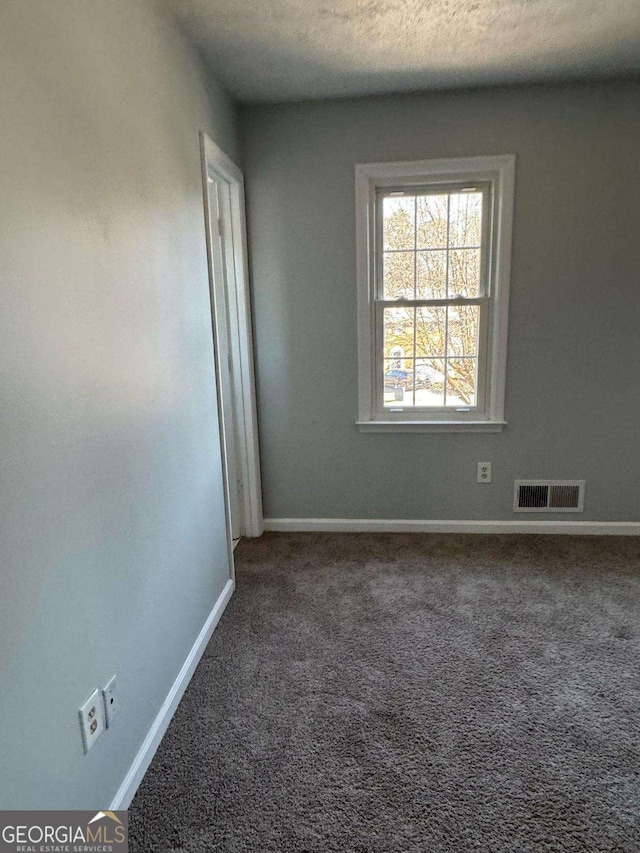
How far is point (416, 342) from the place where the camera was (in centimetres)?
308

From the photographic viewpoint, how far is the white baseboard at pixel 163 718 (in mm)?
1483

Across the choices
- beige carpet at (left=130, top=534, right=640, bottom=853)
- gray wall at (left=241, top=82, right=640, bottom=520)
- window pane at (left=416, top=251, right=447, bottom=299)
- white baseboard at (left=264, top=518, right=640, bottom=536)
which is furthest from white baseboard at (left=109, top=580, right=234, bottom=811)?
window pane at (left=416, top=251, right=447, bottom=299)

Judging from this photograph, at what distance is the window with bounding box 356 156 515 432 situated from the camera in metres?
2.88

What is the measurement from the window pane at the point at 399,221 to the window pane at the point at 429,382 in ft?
2.24

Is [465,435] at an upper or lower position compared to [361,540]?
upper

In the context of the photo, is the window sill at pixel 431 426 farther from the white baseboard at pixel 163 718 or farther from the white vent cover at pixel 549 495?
the white baseboard at pixel 163 718

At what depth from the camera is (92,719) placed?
1.33m

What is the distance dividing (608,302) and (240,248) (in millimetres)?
2089

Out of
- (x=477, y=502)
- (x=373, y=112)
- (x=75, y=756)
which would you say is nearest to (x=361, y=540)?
(x=477, y=502)

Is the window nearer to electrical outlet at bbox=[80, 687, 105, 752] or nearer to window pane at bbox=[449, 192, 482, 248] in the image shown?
window pane at bbox=[449, 192, 482, 248]

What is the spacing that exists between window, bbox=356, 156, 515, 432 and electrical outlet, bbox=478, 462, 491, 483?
226mm

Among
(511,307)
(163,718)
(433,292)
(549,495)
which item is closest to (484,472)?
(549,495)

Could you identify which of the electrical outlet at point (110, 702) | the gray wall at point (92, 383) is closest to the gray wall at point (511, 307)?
the gray wall at point (92, 383)

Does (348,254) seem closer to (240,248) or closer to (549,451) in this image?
(240,248)
